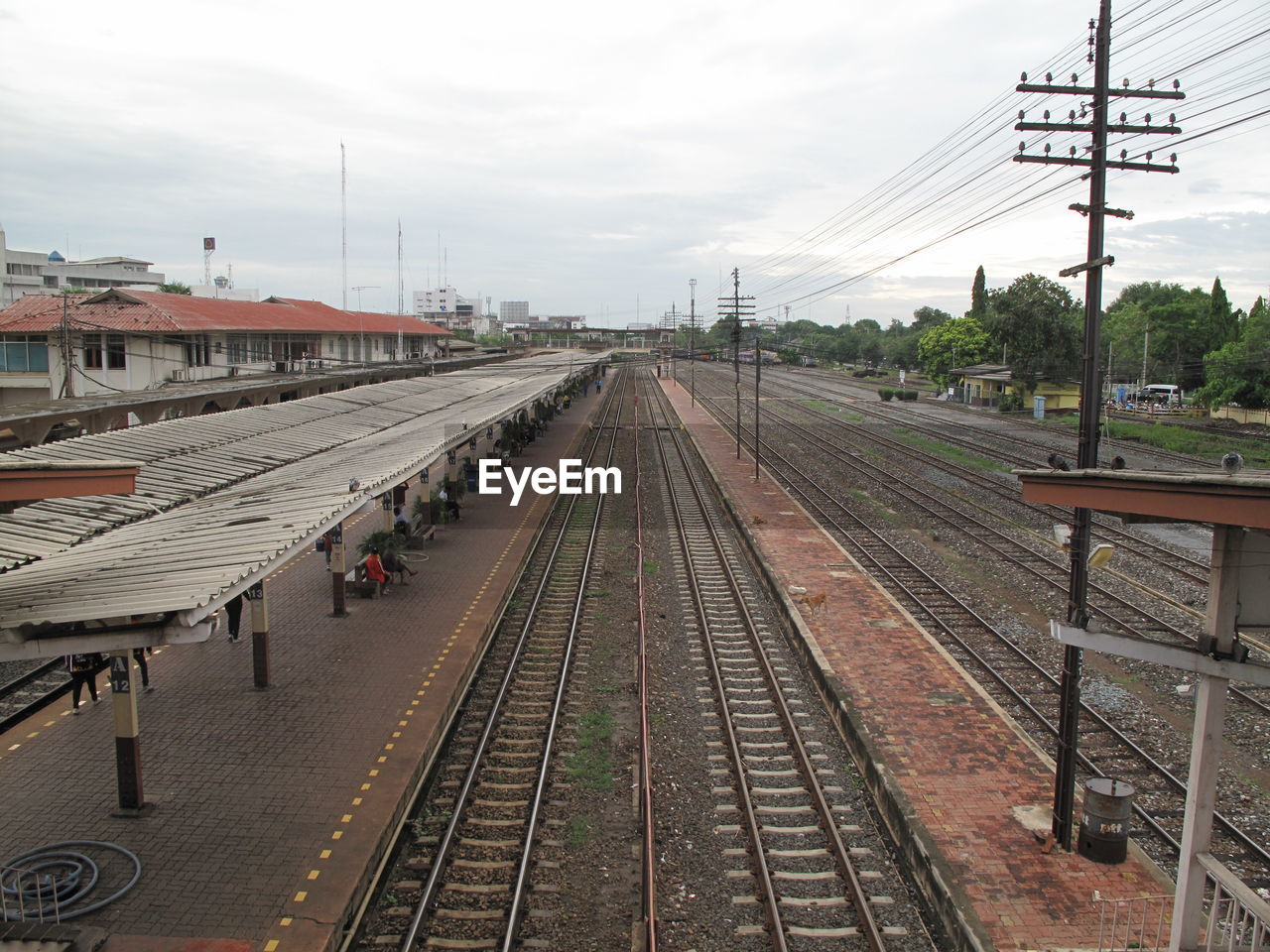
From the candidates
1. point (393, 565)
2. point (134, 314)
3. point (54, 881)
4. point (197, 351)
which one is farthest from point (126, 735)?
point (197, 351)

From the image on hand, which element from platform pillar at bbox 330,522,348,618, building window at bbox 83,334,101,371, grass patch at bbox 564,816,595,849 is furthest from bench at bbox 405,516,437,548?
building window at bbox 83,334,101,371

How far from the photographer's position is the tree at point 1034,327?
55.7 metres

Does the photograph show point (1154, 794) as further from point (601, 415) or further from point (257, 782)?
point (601, 415)

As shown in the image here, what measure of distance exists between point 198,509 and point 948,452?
1158 inches

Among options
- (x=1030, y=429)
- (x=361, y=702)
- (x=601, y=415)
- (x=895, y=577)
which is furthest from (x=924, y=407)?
(x=361, y=702)

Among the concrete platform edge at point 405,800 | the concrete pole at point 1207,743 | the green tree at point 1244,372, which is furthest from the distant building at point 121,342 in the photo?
the green tree at point 1244,372

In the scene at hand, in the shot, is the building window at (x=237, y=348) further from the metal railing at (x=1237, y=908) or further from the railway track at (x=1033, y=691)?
the metal railing at (x=1237, y=908)

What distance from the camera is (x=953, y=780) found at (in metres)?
8.91

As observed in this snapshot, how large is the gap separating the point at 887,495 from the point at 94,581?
2150cm

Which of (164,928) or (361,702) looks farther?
(361,702)

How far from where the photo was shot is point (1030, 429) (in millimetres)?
42844

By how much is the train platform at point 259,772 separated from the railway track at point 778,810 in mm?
3187

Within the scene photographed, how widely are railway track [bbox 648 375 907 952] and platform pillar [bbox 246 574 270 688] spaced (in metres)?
5.41

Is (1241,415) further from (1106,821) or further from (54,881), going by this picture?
(54,881)
